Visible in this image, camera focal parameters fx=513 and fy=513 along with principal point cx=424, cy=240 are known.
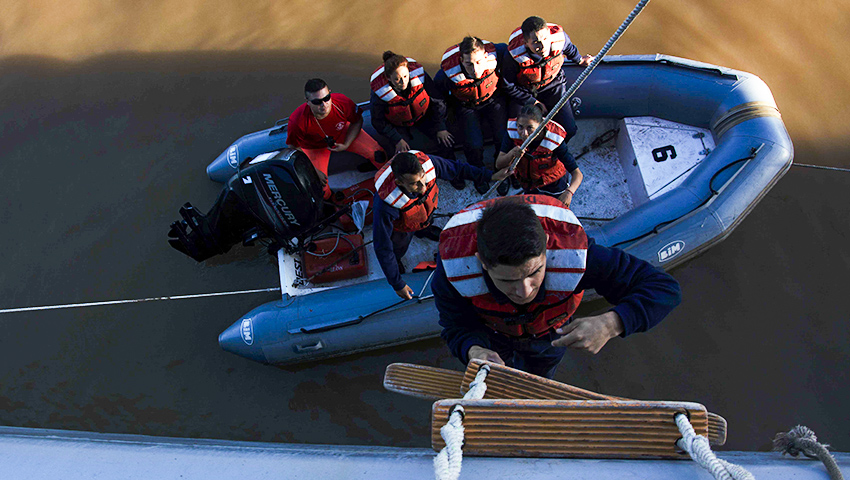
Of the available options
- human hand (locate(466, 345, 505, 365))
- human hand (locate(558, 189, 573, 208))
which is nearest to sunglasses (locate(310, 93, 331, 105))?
human hand (locate(558, 189, 573, 208))

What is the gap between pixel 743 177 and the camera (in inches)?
107

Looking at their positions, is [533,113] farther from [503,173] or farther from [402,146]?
[402,146]

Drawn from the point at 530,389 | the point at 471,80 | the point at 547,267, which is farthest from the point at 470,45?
the point at 530,389

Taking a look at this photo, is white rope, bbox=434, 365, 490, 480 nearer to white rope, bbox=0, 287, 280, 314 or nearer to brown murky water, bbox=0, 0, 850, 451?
brown murky water, bbox=0, 0, 850, 451

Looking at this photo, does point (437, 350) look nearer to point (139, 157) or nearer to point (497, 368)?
point (497, 368)

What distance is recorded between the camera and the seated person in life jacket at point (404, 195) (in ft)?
7.44

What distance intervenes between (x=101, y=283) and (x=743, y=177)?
156 inches

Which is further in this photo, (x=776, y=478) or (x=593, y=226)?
(x=593, y=226)

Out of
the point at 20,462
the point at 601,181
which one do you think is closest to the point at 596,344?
the point at 20,462

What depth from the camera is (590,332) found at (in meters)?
1.26

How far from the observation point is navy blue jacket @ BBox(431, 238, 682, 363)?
4.41ft

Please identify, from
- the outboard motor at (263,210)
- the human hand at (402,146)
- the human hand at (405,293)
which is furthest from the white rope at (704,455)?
the human hand at (402,146)

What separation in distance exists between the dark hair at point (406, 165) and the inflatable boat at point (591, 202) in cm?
71

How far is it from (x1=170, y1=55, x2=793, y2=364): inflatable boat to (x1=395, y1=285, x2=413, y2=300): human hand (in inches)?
2.8
